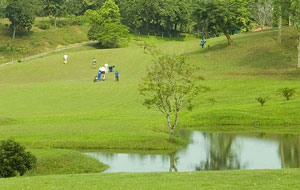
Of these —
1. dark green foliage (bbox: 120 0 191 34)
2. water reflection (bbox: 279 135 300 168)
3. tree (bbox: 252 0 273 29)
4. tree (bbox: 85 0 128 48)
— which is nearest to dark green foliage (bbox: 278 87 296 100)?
water reflection (bbox: 279 135 300 168)

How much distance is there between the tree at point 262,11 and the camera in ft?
475

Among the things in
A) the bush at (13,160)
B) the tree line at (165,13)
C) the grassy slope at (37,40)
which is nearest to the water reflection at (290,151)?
the bush at (13,160)

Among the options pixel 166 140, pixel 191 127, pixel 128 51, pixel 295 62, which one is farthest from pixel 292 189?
pixel 128 51

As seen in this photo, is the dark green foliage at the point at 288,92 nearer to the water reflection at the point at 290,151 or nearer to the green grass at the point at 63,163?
the water reflection at the point at 290,151

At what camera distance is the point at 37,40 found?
509 ft

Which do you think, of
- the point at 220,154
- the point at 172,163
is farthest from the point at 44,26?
the point at 172,163

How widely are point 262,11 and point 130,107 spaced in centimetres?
8626

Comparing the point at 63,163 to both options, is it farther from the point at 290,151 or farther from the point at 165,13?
the point at 165,13

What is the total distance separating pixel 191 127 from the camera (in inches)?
2461

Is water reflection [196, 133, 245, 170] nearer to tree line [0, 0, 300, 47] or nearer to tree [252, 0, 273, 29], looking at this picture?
tree line [0, 0, 300, 47]

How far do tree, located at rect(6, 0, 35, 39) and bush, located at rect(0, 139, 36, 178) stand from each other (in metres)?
118

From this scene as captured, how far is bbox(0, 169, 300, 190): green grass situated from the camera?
88.5 ft

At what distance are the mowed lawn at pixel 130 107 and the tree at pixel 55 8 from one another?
64.8 metres

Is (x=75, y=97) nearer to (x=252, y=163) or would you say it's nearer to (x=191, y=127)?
(x=191, y=127)
